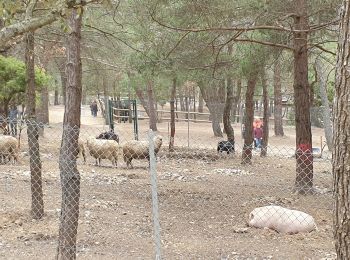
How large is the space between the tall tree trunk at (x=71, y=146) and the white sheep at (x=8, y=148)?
8.63m

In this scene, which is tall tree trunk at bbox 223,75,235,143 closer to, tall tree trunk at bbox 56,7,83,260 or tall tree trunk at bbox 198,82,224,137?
tall tree trunk at bbox 198,82,224,137

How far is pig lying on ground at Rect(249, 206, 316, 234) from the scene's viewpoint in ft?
23.8

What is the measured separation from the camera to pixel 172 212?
341 inches

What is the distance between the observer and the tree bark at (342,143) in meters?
2.21

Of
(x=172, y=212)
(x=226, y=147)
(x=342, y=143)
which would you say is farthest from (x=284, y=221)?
(x=226, y=147)

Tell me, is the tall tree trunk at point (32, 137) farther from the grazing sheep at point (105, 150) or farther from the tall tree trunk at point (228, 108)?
the tall tree trunk at point (228, 108)

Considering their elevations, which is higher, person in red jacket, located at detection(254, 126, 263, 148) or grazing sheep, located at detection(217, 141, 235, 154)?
person in red jacket, located at detection(254, 126, 263, 148)

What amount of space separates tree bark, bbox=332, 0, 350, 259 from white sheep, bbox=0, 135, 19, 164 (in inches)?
465

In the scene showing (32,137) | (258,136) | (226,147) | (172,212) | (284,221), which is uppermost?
(32,137)

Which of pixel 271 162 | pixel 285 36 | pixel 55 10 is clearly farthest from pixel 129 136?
pixel 55 10

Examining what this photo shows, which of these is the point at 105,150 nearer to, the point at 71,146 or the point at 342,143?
the point at 71,146

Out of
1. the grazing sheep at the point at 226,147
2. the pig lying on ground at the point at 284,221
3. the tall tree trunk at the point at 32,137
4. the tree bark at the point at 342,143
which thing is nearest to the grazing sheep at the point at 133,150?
the grazing sheep at the point at 226,147

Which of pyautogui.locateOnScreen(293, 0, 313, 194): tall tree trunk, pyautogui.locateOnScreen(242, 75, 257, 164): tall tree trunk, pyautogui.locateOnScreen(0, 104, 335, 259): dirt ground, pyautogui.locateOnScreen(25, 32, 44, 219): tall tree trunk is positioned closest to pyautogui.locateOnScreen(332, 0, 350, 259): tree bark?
pyautogui.locateOnScreen(0, 104, 335, 259): dirt ground

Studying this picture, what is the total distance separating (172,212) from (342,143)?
21.6 feet
